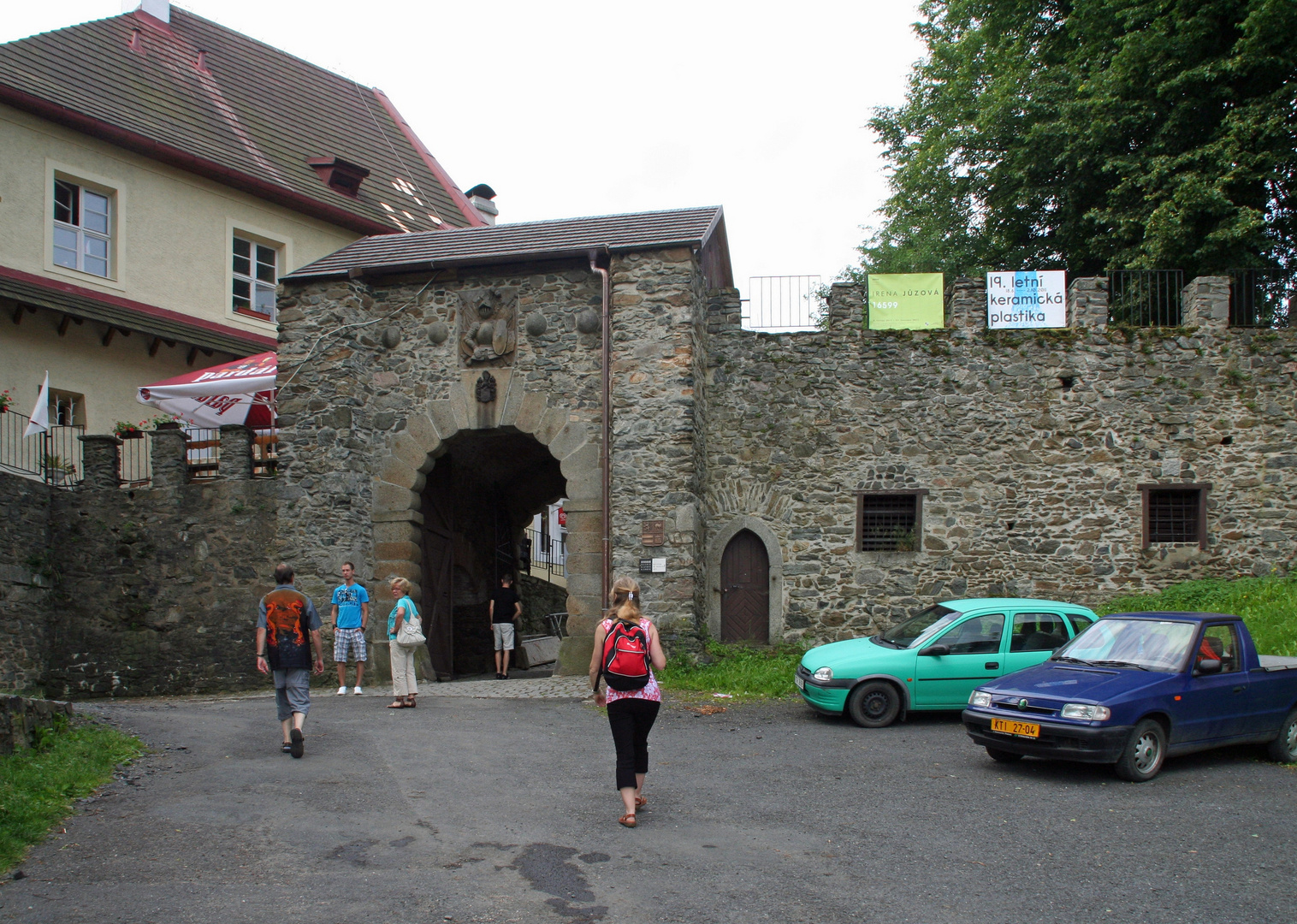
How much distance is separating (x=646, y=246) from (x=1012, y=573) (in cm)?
685

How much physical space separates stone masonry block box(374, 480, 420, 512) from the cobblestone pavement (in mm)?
2562

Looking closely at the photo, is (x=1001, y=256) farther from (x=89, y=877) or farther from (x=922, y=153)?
(x=89, y=877)

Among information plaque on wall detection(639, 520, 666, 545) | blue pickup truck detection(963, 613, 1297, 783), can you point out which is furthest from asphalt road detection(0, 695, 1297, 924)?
information plaque on wall detection(639, 520, 666, 545)

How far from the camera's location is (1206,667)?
8547mm

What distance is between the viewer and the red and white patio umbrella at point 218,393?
17.1 metres

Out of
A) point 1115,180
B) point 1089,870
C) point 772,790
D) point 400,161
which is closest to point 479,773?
point 772,790

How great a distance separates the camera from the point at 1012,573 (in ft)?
49.3

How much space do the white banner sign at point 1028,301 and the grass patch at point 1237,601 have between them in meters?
4.05

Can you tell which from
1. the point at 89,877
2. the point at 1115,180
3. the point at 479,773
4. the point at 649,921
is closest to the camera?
the point at 649,921

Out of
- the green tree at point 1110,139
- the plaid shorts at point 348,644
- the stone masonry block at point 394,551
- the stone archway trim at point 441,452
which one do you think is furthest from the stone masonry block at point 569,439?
the green tree at point 1110,139

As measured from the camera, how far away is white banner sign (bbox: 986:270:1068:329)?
15508 mm

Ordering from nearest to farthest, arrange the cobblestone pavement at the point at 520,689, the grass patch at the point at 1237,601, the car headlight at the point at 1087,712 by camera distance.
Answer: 1. the car headlight at the point at 1087,712
2. the grass patch at the point at 1237,601
3. the cobblestone pavement at the point at 520,689

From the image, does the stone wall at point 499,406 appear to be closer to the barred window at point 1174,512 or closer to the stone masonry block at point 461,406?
the stone masonry block at point 461,406

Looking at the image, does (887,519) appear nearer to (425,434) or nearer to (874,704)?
(874,704)
